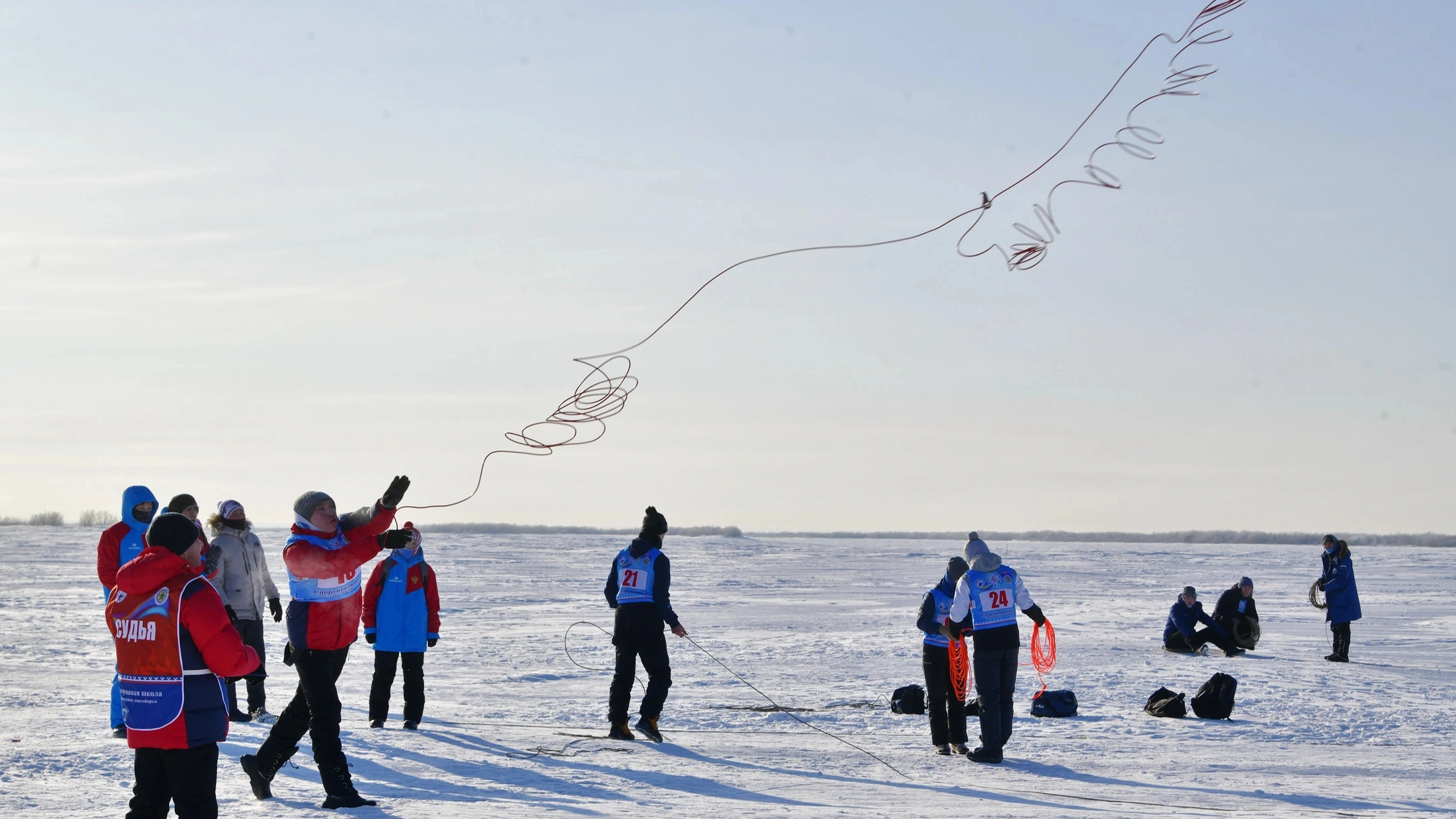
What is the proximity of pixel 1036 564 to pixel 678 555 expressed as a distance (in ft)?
53.1

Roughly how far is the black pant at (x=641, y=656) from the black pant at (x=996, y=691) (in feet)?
7.06

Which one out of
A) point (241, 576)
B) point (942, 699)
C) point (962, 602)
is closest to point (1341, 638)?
point (942, 699)

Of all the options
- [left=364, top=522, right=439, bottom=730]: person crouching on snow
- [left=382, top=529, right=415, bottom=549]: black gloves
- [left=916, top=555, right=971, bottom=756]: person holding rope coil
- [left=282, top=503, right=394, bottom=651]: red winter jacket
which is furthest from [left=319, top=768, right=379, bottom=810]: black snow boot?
[left=916, top=555, right=971, bottom=756]: person holding rope coil

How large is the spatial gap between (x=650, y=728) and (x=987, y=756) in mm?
2304

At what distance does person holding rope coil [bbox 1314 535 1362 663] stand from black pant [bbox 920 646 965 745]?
7090 mm

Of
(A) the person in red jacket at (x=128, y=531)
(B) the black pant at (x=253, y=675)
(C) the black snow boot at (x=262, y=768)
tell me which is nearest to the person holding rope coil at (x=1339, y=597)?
(B) the black pant at (x=253, y=675)

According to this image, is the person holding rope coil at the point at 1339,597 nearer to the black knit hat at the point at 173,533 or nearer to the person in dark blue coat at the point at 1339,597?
the person in dark blue coat at the point at 1339,597

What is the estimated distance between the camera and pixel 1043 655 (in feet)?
41.9

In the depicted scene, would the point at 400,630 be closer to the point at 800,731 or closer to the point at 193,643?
the point at 800,731

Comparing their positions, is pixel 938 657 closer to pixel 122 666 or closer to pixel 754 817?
pixel 754 817

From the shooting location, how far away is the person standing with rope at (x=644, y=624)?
27.5 ft

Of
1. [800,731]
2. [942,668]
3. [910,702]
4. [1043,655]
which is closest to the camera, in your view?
[942,668]

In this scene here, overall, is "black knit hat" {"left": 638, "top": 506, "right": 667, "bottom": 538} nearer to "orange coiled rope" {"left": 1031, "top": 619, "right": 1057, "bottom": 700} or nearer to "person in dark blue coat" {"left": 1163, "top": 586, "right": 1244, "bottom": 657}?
"orange coiled rope" {"left": 1031, "top": 619, "right": 1057, "bottom": 700}

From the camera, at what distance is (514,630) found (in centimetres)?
1709
